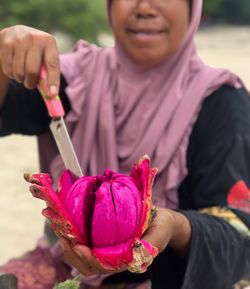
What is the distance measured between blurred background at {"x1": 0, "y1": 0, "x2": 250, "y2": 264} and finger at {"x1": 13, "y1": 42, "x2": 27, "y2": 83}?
2.24 meters

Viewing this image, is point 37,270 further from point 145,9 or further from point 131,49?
point 145,9

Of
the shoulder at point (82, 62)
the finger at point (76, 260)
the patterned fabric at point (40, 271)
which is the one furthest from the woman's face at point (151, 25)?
the finger at point (76, 260)

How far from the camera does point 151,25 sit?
64.3 inches

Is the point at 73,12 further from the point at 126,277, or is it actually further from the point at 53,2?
the point at 126,277

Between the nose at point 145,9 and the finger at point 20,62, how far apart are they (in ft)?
1.31

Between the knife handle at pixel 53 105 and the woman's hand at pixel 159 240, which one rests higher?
the knife handle at pixel 53 105

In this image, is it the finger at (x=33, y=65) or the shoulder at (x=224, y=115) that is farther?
the shoulder at (x=224, y=115)

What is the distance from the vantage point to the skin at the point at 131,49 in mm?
1135

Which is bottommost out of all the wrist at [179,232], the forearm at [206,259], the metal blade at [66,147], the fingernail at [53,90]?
the forearm at [206,259]

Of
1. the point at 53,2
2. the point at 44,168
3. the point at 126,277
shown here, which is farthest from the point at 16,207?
the point at 53,2

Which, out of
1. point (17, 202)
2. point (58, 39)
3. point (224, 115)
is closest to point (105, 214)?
point (224, 115)

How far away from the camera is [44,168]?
6.20ft

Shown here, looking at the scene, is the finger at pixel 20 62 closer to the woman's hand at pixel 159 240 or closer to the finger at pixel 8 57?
the finger at pixel 8 57

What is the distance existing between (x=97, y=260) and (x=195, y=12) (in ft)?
3.00
